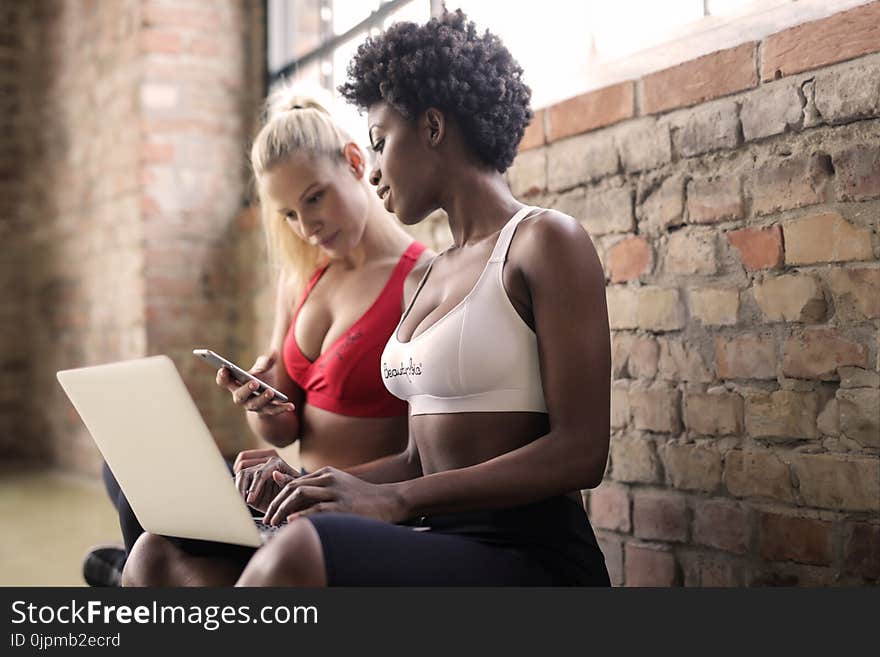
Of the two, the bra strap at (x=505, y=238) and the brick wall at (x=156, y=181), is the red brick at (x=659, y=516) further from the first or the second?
the brick wall at (x=156, y=181)

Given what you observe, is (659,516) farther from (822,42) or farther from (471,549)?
(822,42)

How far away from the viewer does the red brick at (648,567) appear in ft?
6.33

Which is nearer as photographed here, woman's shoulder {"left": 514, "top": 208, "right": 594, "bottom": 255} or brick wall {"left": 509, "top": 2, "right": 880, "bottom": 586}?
woman's shoulder {"left": 514, "top": 208, "right": 594, "bottom": 255}

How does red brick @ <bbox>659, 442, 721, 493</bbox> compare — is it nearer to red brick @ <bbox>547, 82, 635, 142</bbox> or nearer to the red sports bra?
the red sports bra

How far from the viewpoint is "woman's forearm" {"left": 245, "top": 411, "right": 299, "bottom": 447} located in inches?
87.4

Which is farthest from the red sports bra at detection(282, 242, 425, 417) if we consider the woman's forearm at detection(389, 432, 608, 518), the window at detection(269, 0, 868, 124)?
the woman's forearm at detection(389, 432, 608, 518)

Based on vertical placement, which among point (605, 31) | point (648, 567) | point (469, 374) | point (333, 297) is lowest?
point (648, 567)

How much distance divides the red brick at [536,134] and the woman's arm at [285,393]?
75 cm

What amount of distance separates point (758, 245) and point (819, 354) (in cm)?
24

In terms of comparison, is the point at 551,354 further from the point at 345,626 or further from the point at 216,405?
the point at 216,405

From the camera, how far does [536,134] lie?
236 cm

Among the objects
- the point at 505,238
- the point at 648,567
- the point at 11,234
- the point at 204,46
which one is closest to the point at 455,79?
the point at 505,238

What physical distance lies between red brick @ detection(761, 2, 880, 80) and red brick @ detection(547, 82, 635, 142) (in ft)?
1.24

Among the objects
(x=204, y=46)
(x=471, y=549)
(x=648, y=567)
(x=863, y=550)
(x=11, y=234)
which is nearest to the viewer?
(x=471, y=549)
